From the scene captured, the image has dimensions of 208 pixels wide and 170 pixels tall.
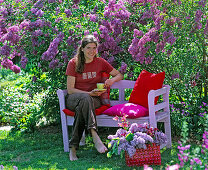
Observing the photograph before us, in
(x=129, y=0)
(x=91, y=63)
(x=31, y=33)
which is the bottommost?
(x=91, y=63)

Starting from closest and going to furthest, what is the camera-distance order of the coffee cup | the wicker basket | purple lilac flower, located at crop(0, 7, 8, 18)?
1. the wicker basket
2. the coffee cup
3. purple lilac flower, located at crop(0, 7, 8, 18)

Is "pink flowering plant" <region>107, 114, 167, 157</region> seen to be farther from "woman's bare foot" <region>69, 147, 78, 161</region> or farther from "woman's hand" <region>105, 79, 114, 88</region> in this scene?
"woman's hand" <region>105, 79, 114, 88</region>

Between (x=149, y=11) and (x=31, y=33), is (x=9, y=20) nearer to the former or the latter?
(x=31, y=33)

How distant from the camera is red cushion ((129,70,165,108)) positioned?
3.97m

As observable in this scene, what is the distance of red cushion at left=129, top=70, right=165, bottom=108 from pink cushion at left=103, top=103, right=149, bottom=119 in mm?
124

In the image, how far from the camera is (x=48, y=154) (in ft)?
13.4

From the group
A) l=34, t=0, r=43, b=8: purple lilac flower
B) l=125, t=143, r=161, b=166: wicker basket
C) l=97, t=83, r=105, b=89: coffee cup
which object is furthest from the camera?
l=34, t=0, r=43, b=8: purple lilac flower

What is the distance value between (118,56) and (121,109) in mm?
993

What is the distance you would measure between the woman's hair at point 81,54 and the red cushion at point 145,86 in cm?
67

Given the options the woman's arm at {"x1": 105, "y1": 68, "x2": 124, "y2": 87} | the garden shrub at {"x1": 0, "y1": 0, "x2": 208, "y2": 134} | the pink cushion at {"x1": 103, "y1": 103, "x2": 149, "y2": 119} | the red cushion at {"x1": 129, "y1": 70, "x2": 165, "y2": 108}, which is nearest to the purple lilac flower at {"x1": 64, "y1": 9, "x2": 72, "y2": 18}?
the garden shrub at {"x1": 0, "y1": 0, "x2": 208, "y2": 134}

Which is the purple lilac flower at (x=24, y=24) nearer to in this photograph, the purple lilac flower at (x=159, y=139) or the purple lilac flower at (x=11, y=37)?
the purple lilac flower at (x=11, y=37)

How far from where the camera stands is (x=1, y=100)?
562cm

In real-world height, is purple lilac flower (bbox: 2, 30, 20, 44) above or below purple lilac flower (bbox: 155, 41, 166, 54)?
above

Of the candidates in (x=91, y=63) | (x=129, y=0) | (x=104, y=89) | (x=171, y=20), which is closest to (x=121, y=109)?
(x=104, y=89)
